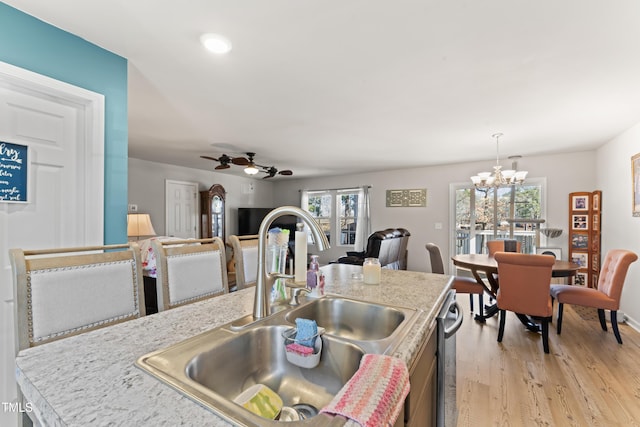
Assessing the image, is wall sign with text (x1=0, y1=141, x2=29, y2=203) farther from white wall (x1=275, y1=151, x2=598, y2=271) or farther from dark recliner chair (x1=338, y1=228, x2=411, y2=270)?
white wall (x1=275, y1=151, x2=598, y2=271)

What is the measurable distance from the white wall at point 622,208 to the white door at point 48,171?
496cm

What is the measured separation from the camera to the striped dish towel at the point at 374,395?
0.52 metres

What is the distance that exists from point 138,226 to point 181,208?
1.62 m

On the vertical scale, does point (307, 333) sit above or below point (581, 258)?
above

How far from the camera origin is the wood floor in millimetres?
1796

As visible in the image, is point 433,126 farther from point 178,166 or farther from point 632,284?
point 178,166

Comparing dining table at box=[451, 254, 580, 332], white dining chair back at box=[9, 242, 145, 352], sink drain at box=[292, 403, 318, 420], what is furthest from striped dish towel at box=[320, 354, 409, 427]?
dining table at box=[451, 254, 580, 332]

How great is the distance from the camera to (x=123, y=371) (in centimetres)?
70

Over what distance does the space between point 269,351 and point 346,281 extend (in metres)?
0.78

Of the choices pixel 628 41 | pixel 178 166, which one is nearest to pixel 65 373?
pixel 628 41

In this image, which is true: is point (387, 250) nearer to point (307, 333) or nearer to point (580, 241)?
point (580, 241)

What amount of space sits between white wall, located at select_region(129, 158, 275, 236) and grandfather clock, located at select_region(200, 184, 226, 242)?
16.2 inches

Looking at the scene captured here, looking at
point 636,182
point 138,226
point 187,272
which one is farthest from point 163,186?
point 636,182

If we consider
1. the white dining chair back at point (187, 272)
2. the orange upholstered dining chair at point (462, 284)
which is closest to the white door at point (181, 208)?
the white dining chair back at point (187, 272)
